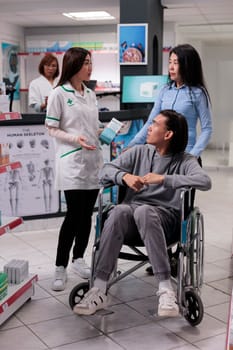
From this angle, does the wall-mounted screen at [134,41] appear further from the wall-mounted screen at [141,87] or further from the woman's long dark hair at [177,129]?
the woman's long dark hair at [177,129]

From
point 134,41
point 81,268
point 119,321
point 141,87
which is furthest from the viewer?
point 134,41

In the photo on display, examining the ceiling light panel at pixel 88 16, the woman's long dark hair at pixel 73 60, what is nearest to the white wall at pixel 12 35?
the ceiling light panel at pixel 88 16

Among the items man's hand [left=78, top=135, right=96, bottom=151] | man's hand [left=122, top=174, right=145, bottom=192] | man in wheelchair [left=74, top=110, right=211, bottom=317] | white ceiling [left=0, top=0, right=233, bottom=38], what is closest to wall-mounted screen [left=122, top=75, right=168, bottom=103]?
white ceiling [left=0, top=0, right=233, bottom=38]

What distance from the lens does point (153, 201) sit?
2.74m

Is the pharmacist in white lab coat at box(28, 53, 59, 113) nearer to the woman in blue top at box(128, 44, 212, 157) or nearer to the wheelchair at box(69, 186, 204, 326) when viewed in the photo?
the woman in blue top at box(128, 44, 212, 157)

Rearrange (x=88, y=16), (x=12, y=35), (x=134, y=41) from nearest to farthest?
(x=134, y=41), (x=88, y=16), (x=12, y=35)

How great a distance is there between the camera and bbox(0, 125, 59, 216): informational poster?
4.14 meters

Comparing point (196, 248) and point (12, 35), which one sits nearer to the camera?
point (196, 248)

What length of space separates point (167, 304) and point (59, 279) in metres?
0.87

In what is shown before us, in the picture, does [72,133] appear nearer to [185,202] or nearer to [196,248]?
[185,202]

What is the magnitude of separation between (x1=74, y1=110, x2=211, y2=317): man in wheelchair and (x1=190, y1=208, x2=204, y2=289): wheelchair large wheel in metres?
0.10

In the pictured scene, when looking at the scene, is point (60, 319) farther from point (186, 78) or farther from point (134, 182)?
point (186, 78)

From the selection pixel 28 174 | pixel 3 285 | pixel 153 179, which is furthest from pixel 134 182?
pixel 28 174

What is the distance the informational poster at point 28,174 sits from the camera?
4.14 metres
